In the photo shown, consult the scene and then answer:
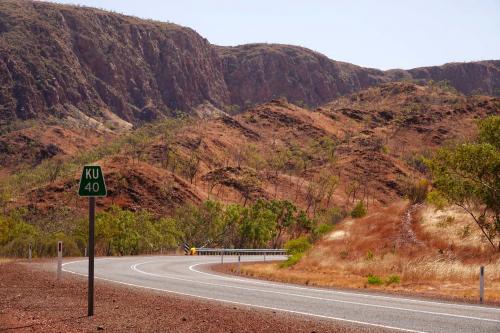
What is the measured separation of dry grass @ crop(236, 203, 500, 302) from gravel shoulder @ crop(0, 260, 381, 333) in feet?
24.3

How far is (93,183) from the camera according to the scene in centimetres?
1156

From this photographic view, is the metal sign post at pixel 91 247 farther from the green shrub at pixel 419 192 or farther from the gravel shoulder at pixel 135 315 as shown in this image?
the green shrub at pixel 419 192

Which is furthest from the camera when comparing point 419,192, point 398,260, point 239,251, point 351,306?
point 239,251

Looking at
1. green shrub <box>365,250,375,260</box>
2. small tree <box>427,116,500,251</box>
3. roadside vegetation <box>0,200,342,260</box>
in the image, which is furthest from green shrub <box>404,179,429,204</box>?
roadside vegetation <box>0,200,342,260</box>

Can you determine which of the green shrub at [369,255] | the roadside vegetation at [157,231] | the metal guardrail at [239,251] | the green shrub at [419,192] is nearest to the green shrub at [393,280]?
the green shrub at [369,255]

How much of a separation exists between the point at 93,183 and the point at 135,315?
2.84 metres

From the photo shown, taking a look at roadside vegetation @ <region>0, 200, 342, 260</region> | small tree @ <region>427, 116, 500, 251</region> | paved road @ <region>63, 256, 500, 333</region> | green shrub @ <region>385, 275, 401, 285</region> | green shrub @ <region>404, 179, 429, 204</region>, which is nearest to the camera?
paved road @ <region>63, 256, 500, 333</region>

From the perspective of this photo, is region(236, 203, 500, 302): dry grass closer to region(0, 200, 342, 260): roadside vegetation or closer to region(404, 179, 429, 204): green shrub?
region(404, 179, 429, 204): green shrub

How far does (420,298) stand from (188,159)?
10131 cm

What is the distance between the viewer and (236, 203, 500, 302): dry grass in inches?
806

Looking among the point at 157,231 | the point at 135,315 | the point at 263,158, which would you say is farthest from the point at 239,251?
the point at 263,158

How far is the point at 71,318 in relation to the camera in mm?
11789

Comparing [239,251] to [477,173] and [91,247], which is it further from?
[91,247]

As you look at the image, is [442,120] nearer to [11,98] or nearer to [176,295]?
[11,98]
